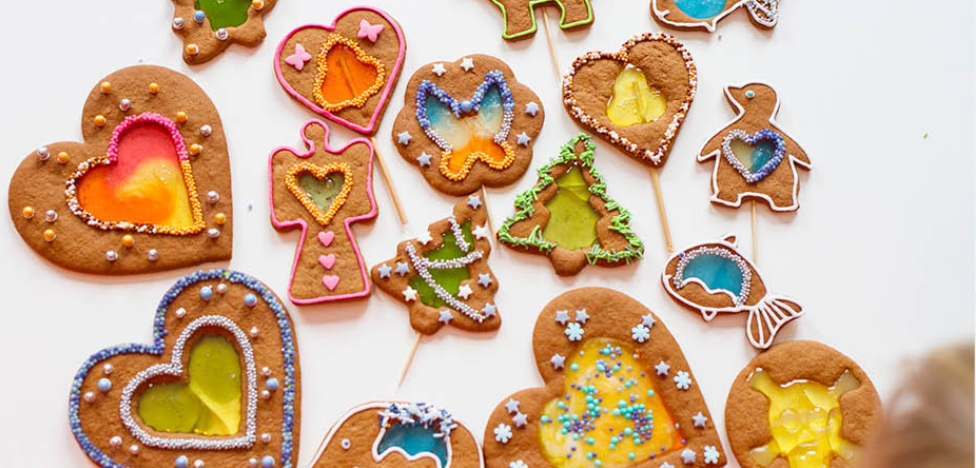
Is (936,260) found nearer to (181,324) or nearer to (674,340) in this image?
(674,340)

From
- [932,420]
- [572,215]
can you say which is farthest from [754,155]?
[932,420]

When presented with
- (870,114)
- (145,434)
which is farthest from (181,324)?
(870,114)

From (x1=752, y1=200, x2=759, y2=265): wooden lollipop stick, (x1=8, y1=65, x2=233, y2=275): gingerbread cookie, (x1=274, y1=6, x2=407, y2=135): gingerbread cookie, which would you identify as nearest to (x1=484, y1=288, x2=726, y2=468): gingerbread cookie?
(x1=752, y1=200, x2=759, y2=265): wooden lollipop stick

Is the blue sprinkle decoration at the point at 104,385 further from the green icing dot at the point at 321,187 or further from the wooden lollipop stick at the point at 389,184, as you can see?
the wooden lollipop stick at the point at 389,184

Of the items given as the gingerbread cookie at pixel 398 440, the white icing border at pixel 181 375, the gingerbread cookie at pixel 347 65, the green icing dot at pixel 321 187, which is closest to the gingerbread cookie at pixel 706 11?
the gingerbread cookie at pixel 347 65

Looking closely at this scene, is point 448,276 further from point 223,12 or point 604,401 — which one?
point 223,12

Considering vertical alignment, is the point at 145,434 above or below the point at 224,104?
below
